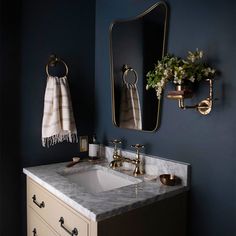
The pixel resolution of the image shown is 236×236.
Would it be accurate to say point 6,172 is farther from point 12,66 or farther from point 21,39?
point 21,39

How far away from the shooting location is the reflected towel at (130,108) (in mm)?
1671

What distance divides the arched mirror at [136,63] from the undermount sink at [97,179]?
0.35m

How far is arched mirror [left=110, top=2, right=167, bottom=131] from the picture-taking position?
1.52 meters

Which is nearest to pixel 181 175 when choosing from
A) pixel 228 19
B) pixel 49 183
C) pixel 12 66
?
pixel 49 183

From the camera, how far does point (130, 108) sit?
5.71 feet

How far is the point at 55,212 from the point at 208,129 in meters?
0.90

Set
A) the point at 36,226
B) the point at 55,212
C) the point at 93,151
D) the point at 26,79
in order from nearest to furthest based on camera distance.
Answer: the point at 55,212, the point at 36,226, the point at 26,79, the point at 93,151

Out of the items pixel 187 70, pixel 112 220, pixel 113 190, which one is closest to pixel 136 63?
pixel 187 70

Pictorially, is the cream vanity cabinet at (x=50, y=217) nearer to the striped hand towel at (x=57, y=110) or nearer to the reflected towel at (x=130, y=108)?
the striped hand towel at (x=57, y=110)

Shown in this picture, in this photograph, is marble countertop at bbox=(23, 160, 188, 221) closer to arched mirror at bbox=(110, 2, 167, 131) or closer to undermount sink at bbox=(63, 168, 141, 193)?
undermount sink at bbox=(63, 168, 141, 193)

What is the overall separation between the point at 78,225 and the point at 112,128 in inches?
34.7

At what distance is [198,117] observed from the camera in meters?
1.32

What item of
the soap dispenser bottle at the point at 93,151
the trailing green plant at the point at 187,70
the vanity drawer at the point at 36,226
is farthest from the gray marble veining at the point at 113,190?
the trailing green plant at the point at 187,70

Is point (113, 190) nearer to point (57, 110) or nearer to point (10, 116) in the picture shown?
point (57, 110)
